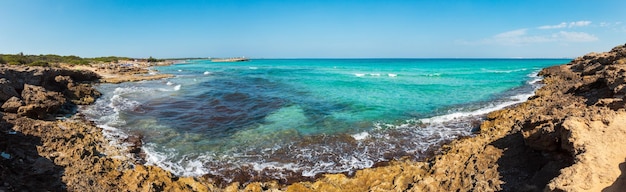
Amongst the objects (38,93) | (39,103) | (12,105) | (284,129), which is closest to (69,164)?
(284,129)

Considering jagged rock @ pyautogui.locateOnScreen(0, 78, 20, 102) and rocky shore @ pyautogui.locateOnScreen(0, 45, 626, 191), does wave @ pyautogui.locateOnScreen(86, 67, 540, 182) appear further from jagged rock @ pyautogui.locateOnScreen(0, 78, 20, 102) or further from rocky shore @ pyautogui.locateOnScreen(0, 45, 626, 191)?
jagged rock @ pyautogui.locateOnScreen(0, 78, 20, 102)

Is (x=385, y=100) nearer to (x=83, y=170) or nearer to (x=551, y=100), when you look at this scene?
(x=551, y=100)

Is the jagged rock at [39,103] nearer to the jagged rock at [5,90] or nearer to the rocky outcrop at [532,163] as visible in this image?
the jagged rock at [5,90]

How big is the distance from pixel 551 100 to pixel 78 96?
96.2 ft

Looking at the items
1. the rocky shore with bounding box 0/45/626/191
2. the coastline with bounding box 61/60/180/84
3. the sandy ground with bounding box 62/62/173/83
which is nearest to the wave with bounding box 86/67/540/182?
the rocky shore with bounding box 0/45/626/191

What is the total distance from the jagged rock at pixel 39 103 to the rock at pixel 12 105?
8.6 inches

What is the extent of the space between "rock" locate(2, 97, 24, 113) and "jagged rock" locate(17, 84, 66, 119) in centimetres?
22

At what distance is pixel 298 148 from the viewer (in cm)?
1209

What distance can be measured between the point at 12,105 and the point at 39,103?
134 centimetres

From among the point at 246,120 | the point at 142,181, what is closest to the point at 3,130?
the point at 142,181

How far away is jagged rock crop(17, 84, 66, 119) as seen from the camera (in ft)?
48.3

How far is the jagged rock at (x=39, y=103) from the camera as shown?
48.3 ft

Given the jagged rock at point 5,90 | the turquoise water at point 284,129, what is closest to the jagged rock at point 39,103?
the jagged rock at point 5,90

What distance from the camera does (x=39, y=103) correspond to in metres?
15.8
